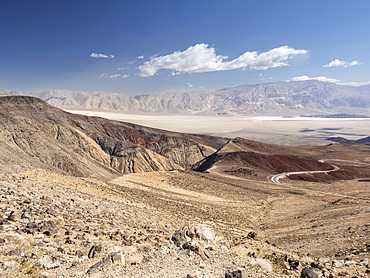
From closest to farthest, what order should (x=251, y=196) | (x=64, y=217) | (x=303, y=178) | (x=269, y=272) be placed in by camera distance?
(x=269, y=272) < (x=64, y=217) < (x=251, y=196) < (x=303, y=178)

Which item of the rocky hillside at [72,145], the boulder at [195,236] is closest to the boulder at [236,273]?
the boulder at [195,236]

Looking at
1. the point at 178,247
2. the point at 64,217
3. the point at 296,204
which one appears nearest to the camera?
the point at 178,247

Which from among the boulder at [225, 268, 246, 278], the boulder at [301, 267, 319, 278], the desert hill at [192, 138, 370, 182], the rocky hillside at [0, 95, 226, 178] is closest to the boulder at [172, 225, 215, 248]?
the boulder at [225, 268, 246, 278]

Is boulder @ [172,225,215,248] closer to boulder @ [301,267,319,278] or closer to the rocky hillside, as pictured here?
boulder @ [301,267,319,278]

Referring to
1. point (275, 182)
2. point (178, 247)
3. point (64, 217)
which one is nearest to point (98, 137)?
point (275, 182)

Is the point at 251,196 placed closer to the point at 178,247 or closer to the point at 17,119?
the point at 178,247

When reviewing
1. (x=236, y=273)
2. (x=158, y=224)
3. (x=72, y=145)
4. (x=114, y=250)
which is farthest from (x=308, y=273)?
(x=72, y=145)
